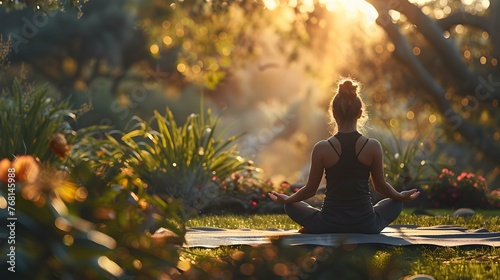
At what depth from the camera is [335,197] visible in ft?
22.6

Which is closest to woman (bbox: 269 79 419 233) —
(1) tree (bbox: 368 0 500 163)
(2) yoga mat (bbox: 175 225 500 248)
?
(2) yoga mat (bbox: 175 225 500 248)

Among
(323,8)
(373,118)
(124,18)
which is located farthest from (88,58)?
(323,8)

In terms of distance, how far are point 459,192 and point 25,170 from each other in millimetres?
9964

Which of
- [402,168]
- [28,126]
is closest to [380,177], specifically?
[28,126]

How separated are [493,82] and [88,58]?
71.7ft

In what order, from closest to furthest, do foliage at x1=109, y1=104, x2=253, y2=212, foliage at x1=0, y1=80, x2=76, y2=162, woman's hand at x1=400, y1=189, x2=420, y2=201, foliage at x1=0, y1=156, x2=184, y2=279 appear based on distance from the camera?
foliage at x1=0, y1=156, x2=184, y2=279 → woman's hand at x1=400, y1=189, x2=420, y2=201 → foliage at x1=0, y1=80, x2=76, y2=162 → foliage at x1=109, y1=104, x2=253, y2=212

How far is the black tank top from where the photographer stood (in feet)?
22.1

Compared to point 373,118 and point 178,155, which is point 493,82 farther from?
point 178,155

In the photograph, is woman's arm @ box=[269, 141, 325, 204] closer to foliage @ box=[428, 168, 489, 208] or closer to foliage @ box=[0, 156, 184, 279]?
foliage @ box=[0, 156, 184, 279]

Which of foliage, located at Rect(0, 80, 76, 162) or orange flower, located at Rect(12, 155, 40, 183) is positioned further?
foliage, located at Rect(0, 80, 76, 162)

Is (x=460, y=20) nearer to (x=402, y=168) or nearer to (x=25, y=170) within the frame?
(x=402, y=168)

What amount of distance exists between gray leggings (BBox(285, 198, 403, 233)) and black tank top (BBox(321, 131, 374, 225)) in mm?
51

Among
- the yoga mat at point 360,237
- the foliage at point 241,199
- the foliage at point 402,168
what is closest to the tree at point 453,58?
the foliage at point 402,168

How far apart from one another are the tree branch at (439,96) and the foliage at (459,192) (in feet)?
14.9
